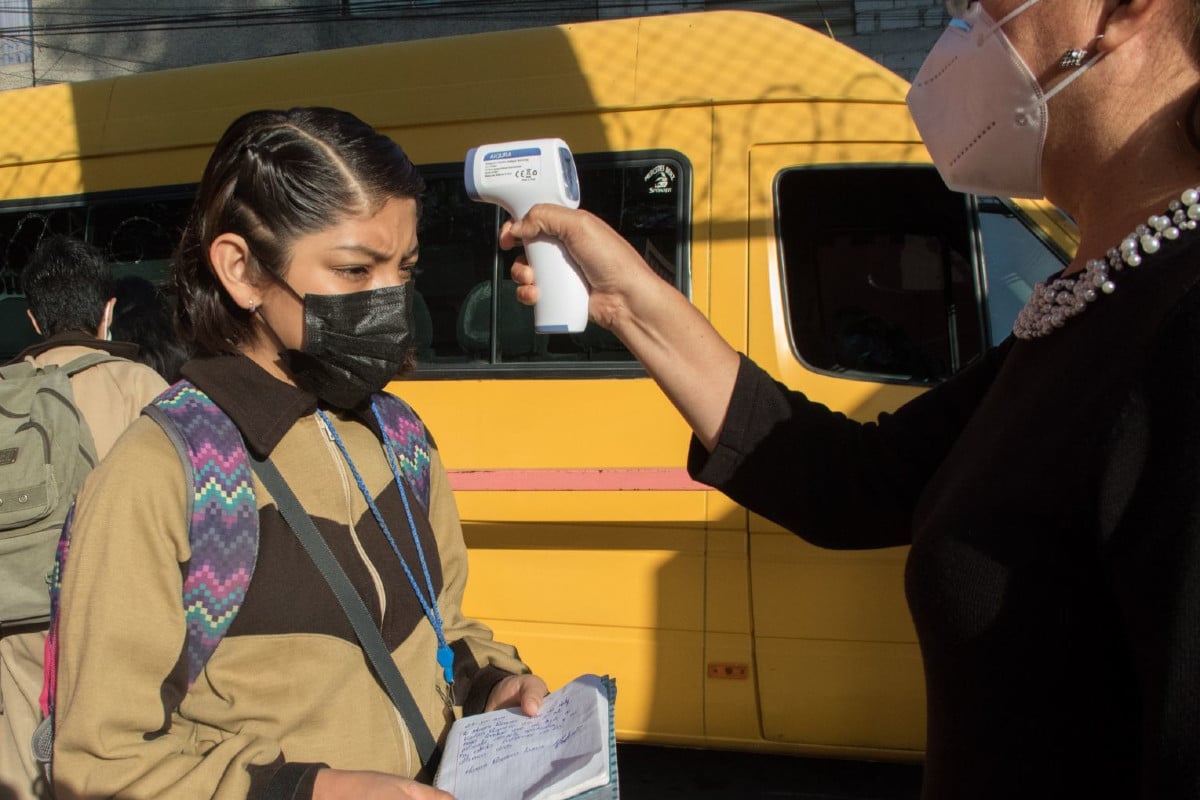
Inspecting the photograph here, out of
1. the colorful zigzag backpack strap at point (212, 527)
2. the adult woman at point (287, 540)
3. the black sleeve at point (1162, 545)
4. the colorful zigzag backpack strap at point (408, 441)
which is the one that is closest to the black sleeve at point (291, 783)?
the adult woman at point (287, 540)

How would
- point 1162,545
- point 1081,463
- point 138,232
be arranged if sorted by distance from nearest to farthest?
1. point 1162,545
2. point 1081,463
3. point 138,232

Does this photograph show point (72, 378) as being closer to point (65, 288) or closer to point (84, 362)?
point (84, 362)

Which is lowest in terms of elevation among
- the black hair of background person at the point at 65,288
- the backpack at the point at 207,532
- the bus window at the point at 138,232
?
the backpack at the point at 207,532

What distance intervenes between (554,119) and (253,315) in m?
2.08

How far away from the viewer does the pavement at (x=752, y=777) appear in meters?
3.64

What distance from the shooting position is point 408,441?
70.3 inches

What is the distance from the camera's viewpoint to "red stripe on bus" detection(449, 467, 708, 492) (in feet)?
10.6

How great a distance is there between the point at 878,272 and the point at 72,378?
2.56 meters

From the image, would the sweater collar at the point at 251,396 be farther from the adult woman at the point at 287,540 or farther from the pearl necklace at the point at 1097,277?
the pearl necklace at the point at 1097,277

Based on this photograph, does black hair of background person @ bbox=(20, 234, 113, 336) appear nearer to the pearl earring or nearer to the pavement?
the pavement

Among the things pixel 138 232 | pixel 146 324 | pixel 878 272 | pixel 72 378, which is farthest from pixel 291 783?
pixel 138 232

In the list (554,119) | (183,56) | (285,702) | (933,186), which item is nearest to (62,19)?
(183,56)

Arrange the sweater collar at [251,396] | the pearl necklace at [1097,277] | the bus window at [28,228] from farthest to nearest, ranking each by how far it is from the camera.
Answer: the bus window at [28,228] < the sweater collar at [251,396] < the pearl necklace at [1097,277]

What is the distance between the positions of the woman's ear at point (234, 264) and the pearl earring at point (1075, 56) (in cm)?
123
